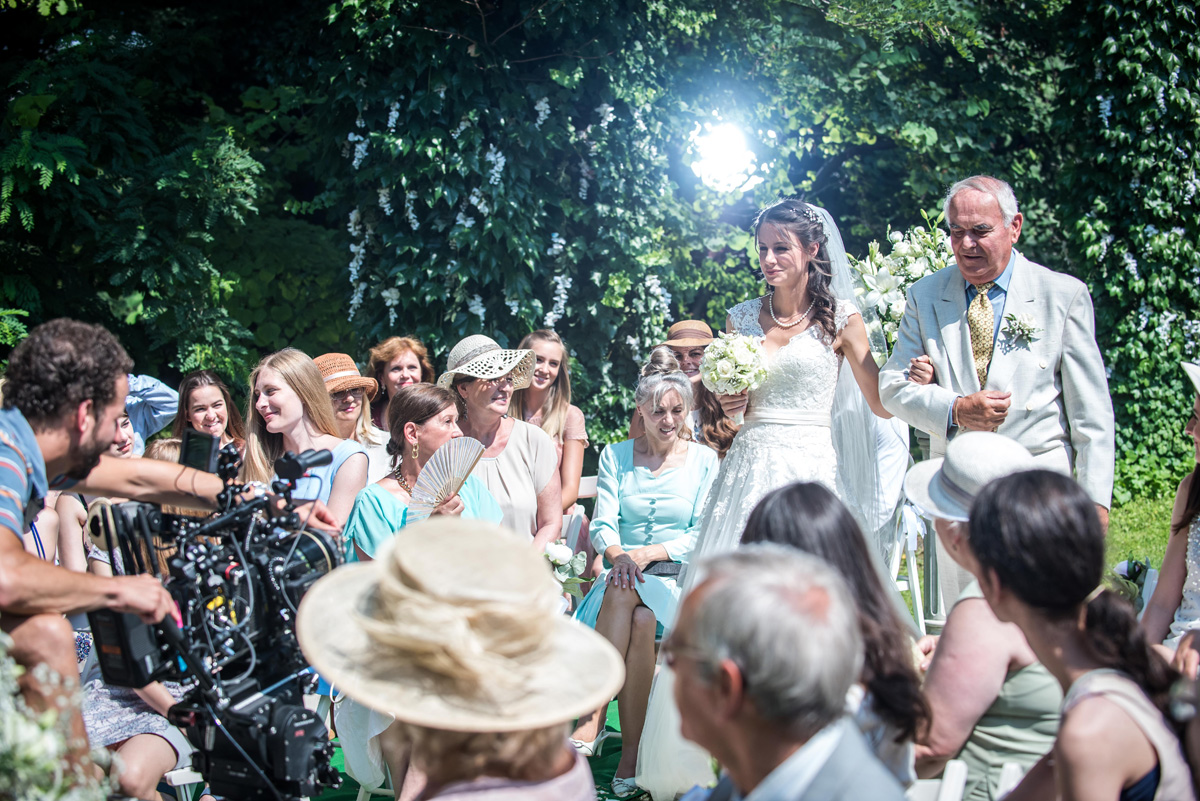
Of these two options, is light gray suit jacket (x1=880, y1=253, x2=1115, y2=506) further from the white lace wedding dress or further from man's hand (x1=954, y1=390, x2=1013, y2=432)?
the white lace wedding dress

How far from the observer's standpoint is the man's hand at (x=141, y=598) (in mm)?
2139

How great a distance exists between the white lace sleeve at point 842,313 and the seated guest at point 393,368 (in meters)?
2.58

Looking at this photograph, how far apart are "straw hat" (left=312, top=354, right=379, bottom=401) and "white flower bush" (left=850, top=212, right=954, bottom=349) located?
2564 mm

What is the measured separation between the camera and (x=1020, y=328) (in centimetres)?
342

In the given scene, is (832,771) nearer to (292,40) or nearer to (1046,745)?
(1046,745)

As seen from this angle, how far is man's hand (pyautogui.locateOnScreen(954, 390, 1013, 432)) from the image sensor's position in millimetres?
3232

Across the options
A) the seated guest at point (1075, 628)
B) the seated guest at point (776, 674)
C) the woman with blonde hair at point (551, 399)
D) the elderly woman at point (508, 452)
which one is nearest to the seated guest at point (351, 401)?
the elderly woman at point (508, 452)

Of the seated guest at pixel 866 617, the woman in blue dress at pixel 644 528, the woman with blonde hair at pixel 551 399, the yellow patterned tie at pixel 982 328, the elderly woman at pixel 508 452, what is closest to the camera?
the seated guest at pixel 866 617

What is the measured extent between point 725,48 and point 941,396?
5670 mm

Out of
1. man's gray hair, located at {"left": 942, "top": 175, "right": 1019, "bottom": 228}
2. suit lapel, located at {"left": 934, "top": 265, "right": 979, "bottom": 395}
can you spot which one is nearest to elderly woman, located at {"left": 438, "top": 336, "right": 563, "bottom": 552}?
suit lapel, located at {"left": 934, "top": 265, "right": 979, "bottom": 395}

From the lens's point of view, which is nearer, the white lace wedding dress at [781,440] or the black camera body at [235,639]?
the black camera body at [235,639]

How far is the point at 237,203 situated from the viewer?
6.85 metres

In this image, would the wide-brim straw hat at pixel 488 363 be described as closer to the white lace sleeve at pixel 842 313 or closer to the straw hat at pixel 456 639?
the white lace sleeve at pixel 842 313

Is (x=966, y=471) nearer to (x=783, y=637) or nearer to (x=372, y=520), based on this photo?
(x=783, y=637)
